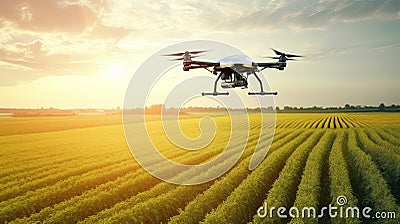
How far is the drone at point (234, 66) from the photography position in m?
5.86

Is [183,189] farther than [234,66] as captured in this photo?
Yes

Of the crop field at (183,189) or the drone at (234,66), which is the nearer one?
the drone at (234,66)

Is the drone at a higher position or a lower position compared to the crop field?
higher

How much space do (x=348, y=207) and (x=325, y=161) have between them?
1271 centimetres

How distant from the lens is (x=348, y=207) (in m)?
13.1

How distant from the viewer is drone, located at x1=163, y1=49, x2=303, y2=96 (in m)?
5.86

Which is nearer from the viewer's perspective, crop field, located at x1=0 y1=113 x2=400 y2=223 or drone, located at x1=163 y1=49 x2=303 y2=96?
drone, located at x1=163 y1=49 x2=303 y2=96

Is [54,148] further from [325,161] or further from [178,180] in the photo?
[325,161]

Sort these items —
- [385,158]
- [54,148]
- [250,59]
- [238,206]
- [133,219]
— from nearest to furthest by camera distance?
[250,59]
[133,219]
[238,206]
[385,158]
[54,148]

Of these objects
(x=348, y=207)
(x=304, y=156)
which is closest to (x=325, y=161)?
(x=304, y=156)

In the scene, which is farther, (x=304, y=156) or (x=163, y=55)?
(x=304, y=156)

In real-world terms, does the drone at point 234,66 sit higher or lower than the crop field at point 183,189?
higher

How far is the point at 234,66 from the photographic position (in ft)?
19.0

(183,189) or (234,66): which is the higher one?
(234,66)
